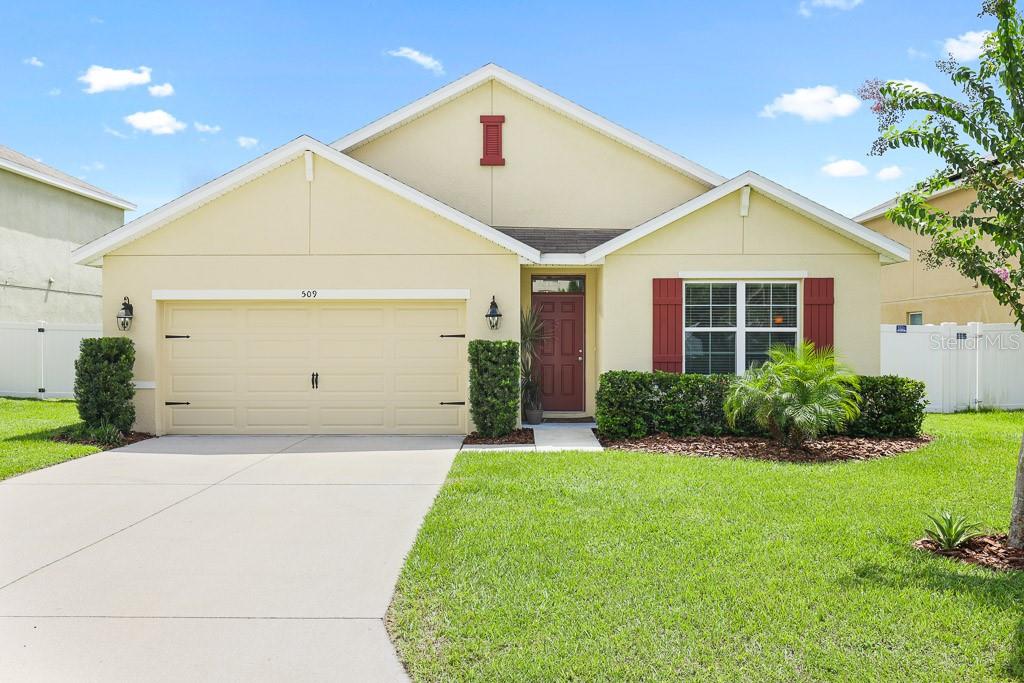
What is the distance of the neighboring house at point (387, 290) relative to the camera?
10.6m

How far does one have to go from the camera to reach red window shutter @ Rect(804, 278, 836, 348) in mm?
10695

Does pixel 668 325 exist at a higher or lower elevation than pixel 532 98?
lower

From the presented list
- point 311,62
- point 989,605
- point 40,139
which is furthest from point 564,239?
point 40,139

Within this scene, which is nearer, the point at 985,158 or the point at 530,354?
the point at 985,158

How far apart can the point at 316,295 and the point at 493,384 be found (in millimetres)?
3272

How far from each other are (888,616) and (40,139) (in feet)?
73.8

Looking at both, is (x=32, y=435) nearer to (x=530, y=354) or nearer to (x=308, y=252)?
(x=308, y=252)

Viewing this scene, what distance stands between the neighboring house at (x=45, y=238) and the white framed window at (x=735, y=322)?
1479 centimetres

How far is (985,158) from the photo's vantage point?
531 centimetres

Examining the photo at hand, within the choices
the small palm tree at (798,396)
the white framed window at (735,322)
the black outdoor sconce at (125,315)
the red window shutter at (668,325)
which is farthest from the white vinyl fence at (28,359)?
the small palm tree at (798,396)

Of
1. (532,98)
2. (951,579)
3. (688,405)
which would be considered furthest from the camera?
(532,98)

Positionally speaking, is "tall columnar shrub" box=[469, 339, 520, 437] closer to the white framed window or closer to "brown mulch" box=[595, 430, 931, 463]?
"brown mulch" box=[595, 430, 931, 463]

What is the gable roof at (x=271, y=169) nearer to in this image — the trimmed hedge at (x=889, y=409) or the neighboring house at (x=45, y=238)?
the trimmed hedge at (x=889, y=409)

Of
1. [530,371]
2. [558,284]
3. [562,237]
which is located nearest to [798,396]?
[530,371]
